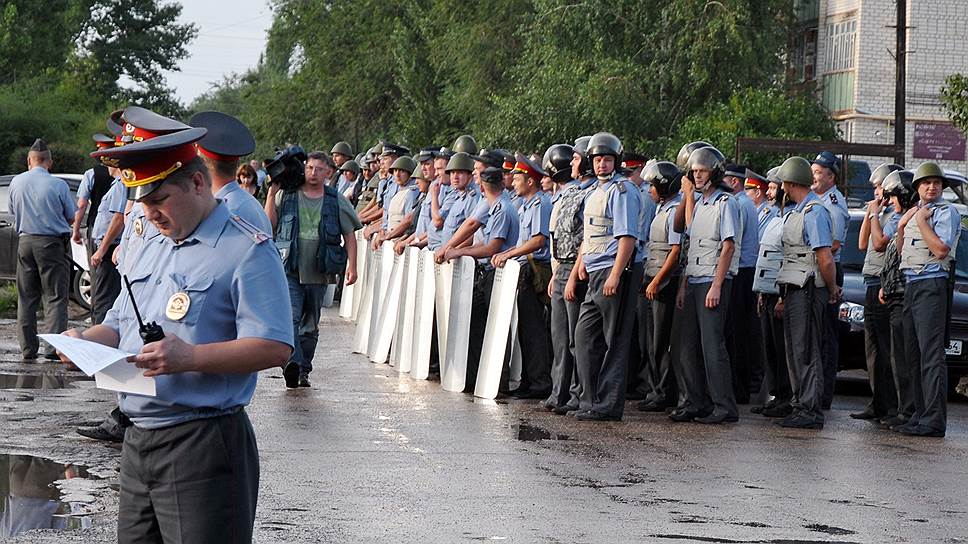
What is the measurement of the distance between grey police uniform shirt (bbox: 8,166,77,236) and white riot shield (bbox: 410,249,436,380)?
319cm

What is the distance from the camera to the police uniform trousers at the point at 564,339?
12.4m

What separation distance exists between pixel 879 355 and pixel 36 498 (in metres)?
7.18

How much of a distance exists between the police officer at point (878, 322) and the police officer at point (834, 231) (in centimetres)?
25

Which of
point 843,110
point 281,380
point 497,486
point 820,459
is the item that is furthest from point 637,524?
point 843,110

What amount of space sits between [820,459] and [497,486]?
2590mm

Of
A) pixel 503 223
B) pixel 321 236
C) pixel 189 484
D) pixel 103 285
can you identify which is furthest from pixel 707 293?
pixel 189 484

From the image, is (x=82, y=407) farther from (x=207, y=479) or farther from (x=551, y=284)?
(x=207, y=479)

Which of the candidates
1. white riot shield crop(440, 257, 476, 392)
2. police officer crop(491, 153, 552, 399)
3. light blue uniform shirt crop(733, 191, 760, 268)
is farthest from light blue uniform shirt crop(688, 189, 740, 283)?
white riot shield crop(440, 257, 476, 392)

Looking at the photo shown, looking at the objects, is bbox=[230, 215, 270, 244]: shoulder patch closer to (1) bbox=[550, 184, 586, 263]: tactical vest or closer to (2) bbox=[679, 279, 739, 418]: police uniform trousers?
(1) bbox=[550, 184, 586, 263]: tactical vest

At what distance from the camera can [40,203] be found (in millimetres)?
14570

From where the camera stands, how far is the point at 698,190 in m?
12.5

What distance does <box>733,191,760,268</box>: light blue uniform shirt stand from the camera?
42.5 feet

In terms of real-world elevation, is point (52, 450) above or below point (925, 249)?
below

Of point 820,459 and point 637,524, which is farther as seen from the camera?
point 820,459
